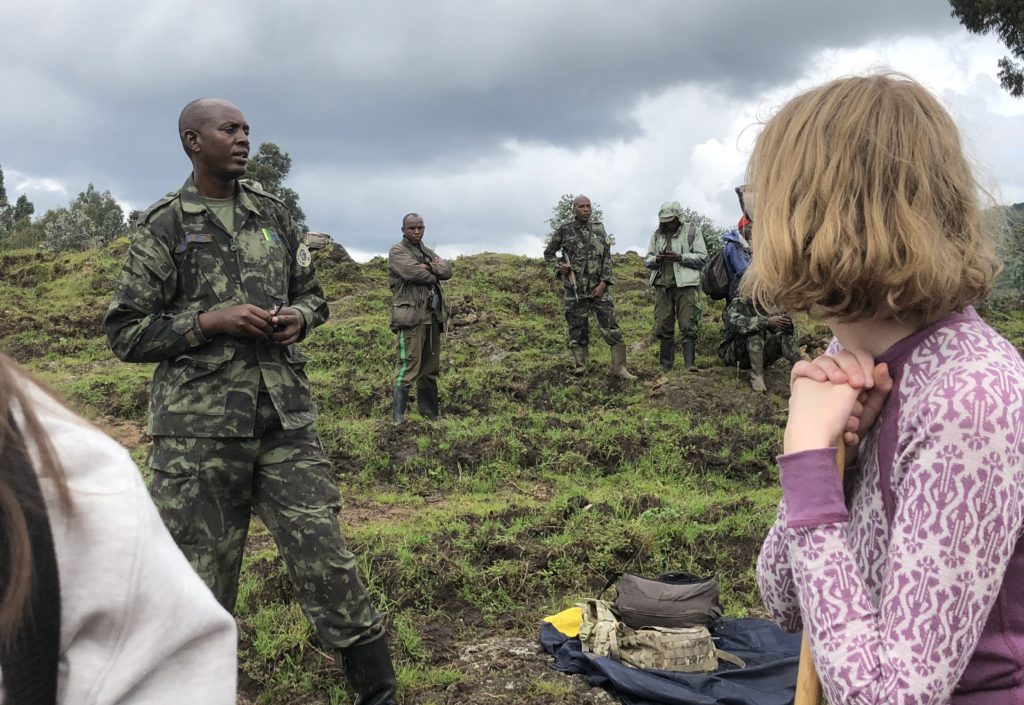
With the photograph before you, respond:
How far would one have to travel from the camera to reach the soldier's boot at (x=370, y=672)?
143 inches

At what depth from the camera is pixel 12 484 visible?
0.77 m

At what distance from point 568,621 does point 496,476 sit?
138 inches

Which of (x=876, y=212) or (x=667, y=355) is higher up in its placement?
(x=876, y=212)

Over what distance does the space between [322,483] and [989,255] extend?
2.71 m

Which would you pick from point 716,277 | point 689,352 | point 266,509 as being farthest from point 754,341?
point 266,509

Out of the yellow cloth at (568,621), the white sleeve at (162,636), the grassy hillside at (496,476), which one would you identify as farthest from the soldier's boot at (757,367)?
the white sleeve at (162,636)

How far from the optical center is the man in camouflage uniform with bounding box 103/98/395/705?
11.3ft

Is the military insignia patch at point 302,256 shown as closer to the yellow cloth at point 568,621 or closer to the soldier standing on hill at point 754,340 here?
the yellow cloth at point 568,621

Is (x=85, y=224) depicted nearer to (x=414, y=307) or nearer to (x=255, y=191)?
(x=414, y=307)

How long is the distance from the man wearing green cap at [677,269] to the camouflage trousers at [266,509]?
8392 millimetres

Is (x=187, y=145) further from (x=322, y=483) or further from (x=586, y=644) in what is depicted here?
(x=586, y=644)

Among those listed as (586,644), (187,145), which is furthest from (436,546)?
(187,145)

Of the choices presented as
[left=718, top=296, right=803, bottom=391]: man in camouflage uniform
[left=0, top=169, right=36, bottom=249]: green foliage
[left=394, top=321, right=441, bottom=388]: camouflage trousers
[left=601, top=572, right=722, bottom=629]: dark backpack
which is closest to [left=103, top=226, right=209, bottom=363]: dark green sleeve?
[left=601, top=572, right=722, bottom=629]: dark backpack

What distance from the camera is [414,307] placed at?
31.9 ft
